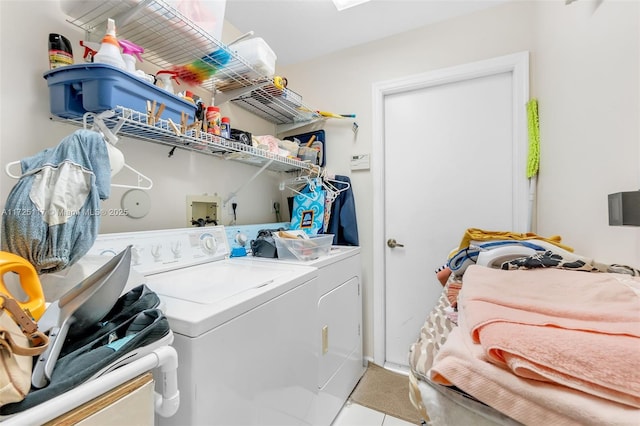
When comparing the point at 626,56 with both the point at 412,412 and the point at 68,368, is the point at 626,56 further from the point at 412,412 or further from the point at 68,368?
the point at 412,412

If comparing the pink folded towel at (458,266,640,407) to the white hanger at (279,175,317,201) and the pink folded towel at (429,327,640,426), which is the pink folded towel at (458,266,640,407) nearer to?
the pink folded towel at (429,327,640,426)

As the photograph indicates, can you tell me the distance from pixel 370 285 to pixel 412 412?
855 mm

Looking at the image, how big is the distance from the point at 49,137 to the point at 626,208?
75.0 inches

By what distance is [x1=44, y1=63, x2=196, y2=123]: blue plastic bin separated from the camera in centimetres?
86

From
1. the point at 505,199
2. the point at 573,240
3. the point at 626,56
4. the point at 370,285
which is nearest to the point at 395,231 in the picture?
the point at 370,285

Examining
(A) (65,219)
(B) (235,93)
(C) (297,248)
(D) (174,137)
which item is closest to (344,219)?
(C) (297,248)

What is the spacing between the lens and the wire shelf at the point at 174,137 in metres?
0.96

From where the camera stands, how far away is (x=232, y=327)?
30.3 inches

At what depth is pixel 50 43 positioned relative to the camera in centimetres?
91

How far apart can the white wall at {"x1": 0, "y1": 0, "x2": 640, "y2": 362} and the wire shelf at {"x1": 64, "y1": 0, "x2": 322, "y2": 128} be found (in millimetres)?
162

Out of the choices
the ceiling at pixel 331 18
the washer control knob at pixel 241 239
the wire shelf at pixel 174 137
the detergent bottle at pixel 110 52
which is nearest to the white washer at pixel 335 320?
the washer control knob at pixel 241 239

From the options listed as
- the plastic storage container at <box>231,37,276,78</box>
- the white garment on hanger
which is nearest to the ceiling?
the plastic storage container at <box>231,37,276,78</box>

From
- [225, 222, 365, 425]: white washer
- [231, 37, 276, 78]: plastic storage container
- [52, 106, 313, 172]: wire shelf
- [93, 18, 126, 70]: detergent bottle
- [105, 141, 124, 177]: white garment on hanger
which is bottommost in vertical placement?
[225, 222, 365, 425]: white washer

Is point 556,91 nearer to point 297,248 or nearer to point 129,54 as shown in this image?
point 297,248
